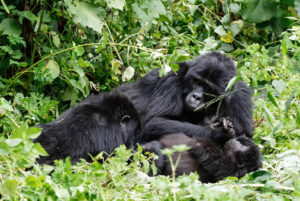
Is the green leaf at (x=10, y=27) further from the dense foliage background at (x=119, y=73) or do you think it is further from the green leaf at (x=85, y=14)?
the green leaf at (x=85, y=14)

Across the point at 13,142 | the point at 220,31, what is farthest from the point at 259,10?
the point at 13,142

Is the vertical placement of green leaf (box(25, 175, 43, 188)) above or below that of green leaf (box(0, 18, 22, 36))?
below

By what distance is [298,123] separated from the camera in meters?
3.21

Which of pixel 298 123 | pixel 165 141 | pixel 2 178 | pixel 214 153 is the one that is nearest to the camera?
pixel 2 178

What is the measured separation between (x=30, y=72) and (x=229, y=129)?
2.14 meters

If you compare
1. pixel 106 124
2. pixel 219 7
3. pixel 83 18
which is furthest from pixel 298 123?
pixel 219 7

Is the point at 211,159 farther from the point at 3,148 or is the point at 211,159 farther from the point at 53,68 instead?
the point at 3,148

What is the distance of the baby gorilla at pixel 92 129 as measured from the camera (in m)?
3.76

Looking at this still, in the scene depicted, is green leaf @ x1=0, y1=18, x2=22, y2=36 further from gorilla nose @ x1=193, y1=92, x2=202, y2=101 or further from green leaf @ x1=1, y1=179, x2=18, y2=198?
green leaf @ x1=1, y1=179, x2=18, y2=198

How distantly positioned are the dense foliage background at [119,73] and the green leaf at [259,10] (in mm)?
13

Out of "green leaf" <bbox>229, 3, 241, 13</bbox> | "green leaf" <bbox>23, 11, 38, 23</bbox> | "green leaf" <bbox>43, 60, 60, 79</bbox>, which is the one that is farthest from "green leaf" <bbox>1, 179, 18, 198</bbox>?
"green leaf" <bbox>229, 3, 241, 13</bbox>

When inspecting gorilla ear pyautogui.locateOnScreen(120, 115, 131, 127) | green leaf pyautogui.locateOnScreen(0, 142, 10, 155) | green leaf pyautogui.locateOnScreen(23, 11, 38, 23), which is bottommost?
gorilla ear pyautogui.locateOnScreen(120, 115, 131, 127)

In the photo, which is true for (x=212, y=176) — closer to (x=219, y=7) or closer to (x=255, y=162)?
(x=255, y=162)

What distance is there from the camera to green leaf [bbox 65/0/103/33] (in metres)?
4.68
